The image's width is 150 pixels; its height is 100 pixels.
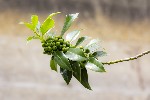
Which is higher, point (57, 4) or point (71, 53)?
point (57, 4)

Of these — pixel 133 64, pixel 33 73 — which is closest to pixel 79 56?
pixel 33 73

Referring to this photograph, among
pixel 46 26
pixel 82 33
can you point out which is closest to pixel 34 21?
pixel 46 26

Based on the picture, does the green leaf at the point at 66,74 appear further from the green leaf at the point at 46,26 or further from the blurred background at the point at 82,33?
the blurred background at the point at 82,33

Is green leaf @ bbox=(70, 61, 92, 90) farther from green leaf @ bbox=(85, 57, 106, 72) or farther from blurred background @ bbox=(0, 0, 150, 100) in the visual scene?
blurred background @ bbox=(0, 0, 150, 100)

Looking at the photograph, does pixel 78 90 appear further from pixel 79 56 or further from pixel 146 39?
pixel 79 56

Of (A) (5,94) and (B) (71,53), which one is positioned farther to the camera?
(A) (5,94)

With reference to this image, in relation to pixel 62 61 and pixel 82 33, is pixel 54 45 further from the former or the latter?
pixel 82 33
